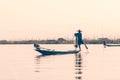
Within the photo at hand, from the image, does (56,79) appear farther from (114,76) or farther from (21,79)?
(114,76)

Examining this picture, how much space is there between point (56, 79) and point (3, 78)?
13.3 ft

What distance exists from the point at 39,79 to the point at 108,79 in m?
5.31

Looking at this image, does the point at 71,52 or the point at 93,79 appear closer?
the point at 93,79

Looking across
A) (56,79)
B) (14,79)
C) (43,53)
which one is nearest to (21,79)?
(14,79)

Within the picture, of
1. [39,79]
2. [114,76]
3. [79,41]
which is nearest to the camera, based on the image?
[39,79]

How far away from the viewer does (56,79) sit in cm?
3344

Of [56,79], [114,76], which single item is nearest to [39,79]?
[56,79]

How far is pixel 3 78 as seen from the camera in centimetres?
3347

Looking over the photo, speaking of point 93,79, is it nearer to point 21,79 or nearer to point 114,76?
point 114,76

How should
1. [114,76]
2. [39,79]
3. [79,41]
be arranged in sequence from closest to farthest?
[39,79] < [114,76] < [79,41]

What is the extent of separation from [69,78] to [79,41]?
4682 cm

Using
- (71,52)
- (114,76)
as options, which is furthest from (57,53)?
(114,76)

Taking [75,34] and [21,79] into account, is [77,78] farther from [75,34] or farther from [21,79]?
[75,34]

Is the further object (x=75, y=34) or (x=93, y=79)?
(x=75, y=34)
